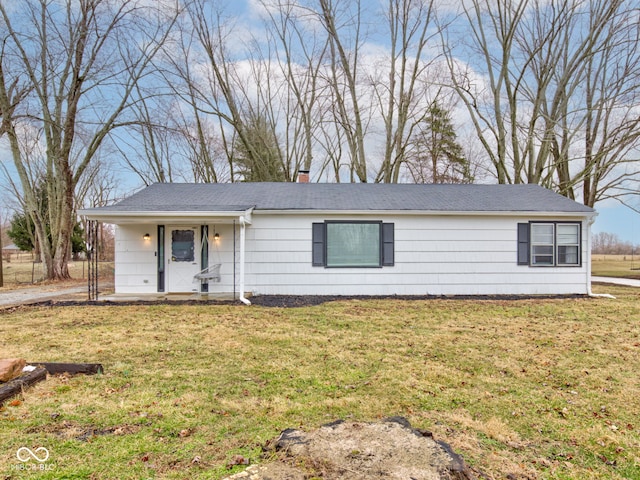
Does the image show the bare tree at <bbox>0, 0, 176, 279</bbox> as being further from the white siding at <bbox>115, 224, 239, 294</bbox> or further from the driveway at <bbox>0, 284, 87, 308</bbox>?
the white siding at <bbox>115, 224, 239, 294</bbox>

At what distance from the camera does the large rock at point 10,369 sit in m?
3.35

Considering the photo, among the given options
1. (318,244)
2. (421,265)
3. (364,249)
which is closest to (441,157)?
Result: (421,265)

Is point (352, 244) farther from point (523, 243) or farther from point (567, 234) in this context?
point (567, 234)

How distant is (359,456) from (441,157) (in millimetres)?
20878

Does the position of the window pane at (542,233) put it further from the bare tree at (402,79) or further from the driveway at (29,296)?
the driveway at (29,296)

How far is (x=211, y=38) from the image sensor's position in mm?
17344

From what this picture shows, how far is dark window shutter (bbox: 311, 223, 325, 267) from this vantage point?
9.55 meters

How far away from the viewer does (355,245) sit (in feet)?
31.7

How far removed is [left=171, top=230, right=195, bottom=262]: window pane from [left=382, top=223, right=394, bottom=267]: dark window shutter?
4935 millimetres

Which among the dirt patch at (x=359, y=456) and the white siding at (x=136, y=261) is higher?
the white siding at (x=136, y=261)

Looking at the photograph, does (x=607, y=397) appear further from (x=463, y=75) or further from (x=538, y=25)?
(x=538, y=25)

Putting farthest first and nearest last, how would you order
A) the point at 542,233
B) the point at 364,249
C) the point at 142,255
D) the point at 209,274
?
the point at 542,233 < the point at 364,249 < the point at 142,255 < the point at 209,274

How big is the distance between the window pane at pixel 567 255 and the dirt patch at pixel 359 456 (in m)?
9.46

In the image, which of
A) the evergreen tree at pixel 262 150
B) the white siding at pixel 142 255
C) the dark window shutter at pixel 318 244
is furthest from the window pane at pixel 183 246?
the evergreen tree at pixel 262 150
